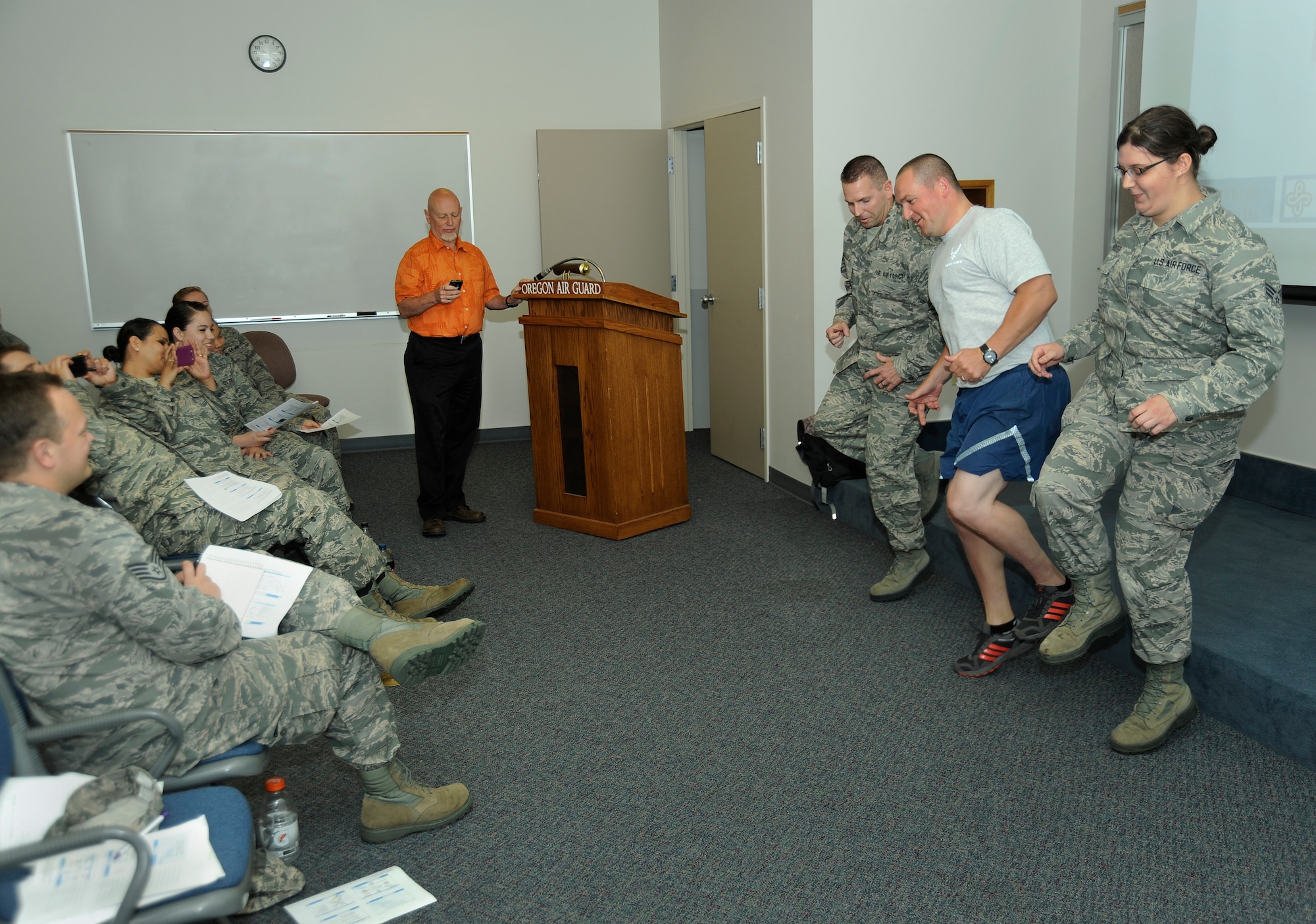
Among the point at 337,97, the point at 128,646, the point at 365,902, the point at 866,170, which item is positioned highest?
the point at 337,97

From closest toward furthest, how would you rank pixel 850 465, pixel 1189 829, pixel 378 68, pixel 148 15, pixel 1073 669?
pixel 1189 829, pixel 1073 669, pixel 850 465, pixel 148 15, pixel 378 68

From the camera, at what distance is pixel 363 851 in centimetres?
224

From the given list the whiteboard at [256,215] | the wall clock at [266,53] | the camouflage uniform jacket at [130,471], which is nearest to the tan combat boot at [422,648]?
the camouflage uniform jacket at [130,471]

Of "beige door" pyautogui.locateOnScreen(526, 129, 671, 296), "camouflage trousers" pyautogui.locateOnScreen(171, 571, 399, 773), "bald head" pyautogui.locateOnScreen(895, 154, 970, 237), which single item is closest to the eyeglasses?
"bald head" pyautogui.locateOnScreen(895, 154, 970, 237)

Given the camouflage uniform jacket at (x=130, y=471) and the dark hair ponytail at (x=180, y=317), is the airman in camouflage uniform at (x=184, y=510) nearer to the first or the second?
the camouflage uniform jacket at (x=130, y=471)

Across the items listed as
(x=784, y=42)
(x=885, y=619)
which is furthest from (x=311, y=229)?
(x=885, y=619)

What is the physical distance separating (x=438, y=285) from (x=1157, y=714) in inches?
144

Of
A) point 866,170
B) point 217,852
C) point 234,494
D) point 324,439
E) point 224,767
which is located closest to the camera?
point 217,852

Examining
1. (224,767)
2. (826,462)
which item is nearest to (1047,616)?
(826,462)

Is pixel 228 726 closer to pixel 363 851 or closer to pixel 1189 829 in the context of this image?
pixel 363 851

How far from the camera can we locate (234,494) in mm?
3070

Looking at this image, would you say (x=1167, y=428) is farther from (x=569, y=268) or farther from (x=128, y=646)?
(x=569, y=268)

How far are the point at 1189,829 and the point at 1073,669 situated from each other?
84 cm

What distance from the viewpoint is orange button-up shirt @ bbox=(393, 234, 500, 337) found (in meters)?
4.68
